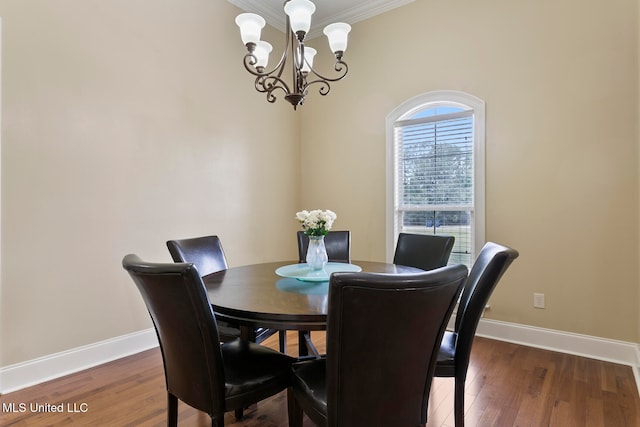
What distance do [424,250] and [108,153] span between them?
248cm

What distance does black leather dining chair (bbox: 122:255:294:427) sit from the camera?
126 cm

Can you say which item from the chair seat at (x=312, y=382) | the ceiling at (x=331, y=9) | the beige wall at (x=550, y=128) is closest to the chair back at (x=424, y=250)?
the beige wall at (x=550, y=128)

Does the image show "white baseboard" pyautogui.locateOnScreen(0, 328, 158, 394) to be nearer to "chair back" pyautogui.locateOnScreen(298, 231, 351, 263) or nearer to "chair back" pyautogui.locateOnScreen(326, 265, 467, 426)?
"chair back" pyautogui.locateOnScreen(298, 231, 351, 263)

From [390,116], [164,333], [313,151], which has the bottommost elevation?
[164,333]

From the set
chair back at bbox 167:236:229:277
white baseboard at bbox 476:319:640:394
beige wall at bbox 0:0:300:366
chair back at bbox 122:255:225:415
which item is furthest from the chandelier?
white baseboard at bbox 476:319:640:394

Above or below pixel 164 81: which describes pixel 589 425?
below

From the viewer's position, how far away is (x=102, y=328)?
271 cm

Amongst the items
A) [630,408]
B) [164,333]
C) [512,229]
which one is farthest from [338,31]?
[630,408]

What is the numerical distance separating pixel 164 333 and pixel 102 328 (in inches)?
65.8

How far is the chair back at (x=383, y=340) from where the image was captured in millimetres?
1054

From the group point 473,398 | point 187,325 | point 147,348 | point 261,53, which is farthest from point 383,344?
point 147,348

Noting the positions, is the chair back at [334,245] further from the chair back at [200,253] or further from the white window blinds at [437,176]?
the white window blinds at [437,176]

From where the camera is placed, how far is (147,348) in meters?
2.97

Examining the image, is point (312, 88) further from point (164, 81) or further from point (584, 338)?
point (584, 338)
